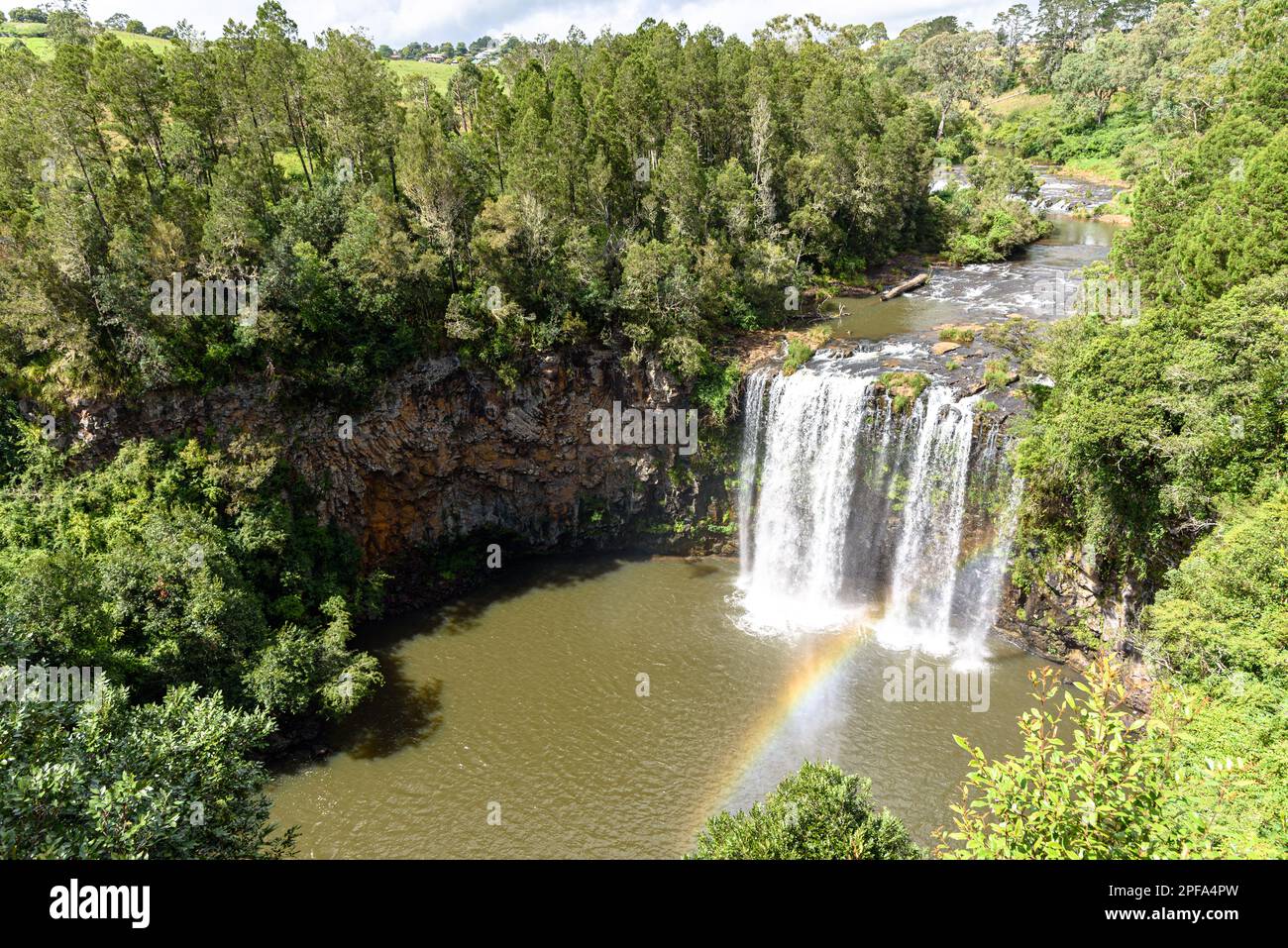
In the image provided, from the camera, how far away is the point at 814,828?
627 inches

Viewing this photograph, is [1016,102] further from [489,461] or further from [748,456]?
[489,461]

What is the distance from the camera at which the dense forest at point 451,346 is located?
13898mm

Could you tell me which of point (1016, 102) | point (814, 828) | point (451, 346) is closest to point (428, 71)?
point (451, 346)

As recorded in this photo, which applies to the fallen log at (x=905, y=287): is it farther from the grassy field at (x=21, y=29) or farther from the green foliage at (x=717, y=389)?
the grassy field at (x=21, y=29)

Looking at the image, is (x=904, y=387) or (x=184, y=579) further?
(x=904, y=387)

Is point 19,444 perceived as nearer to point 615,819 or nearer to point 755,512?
point 615,819

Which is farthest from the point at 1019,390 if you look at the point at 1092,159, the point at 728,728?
the point at 1092,159

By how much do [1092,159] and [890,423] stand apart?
86.6 metres

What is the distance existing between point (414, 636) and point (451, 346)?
1470 centimetres

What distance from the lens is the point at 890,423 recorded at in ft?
107

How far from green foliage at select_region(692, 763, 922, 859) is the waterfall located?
15167mm

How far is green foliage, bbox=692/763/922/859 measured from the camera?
1565 centimetres

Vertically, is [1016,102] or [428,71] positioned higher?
[1016,102]

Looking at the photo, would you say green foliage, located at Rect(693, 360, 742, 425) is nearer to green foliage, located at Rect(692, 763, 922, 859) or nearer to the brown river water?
the brown river water
